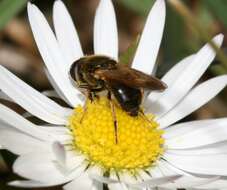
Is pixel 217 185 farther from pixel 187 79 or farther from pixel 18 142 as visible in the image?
pixel 18 142

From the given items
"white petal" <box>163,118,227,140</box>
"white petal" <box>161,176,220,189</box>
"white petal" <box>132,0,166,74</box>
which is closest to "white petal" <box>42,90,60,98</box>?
"white petal" <box>132,0,166,74</box>

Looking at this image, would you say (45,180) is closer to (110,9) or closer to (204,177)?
(204,177)

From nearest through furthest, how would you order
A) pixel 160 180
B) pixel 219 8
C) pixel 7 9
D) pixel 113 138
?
pixel 160 180 < pixel 113 138 < pixel 7 9 < pixel 219 8

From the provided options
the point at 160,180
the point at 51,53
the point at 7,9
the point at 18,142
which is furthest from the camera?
the point at 7,9

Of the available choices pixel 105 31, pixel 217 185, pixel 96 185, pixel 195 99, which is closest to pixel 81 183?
pixel 96 185

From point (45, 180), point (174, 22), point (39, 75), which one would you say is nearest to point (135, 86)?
point (45, 180)

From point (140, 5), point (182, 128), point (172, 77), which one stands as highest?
point (140, 5)
